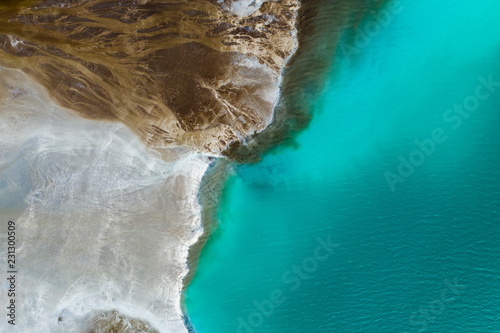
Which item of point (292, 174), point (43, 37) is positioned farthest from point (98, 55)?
point (292, 174)

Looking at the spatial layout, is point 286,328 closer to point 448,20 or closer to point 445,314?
point 445,314

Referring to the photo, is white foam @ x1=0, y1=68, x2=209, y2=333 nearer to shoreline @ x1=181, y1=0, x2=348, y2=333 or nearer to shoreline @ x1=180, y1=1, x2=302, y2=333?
shoreline @ x1=180, y1=1, x2=302, y2=333

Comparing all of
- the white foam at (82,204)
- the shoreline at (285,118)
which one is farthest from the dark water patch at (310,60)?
the white foam at (82,204)

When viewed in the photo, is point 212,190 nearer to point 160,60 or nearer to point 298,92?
point 298,92

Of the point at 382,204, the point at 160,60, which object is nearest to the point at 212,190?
the point at 160,60

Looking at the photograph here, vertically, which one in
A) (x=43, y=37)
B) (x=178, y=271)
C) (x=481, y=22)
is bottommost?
(x=178, y=271)

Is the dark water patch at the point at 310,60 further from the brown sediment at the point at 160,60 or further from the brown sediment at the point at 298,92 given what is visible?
the brown sediment at the point at 160,60
